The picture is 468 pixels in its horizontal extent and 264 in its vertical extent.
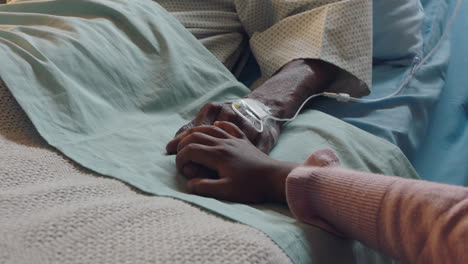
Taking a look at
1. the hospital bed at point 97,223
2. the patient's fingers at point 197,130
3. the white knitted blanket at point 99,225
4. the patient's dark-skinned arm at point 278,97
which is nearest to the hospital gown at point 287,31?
the patient's dark-skinned arm at point 278,97

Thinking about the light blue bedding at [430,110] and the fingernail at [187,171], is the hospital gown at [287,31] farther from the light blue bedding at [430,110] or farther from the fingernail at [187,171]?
the fingernail at [187,171]

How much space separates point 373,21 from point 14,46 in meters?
0.80

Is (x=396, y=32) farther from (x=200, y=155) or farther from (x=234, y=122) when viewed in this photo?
(x=200, y=155)

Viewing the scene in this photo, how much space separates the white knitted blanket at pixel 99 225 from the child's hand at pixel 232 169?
9 cm

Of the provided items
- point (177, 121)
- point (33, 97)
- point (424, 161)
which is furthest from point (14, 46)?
point (424, 161)

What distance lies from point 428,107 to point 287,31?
0.34 metres

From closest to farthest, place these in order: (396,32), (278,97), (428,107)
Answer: (278,97), (428,107), (396,32)

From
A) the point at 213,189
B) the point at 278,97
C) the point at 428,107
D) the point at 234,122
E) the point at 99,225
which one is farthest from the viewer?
the point at 428,107

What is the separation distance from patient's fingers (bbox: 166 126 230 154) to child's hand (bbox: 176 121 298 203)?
0.04 ft

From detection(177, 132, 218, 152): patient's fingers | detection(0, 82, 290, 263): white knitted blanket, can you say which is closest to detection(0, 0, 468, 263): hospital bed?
detection(0, 82, 290, 263): white knitted blanket

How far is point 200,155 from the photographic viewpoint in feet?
2.31

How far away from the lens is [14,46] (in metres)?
0.81

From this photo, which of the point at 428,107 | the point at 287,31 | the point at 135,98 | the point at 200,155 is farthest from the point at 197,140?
the point at 428,107

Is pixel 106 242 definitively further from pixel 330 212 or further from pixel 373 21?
pixel 373 21
